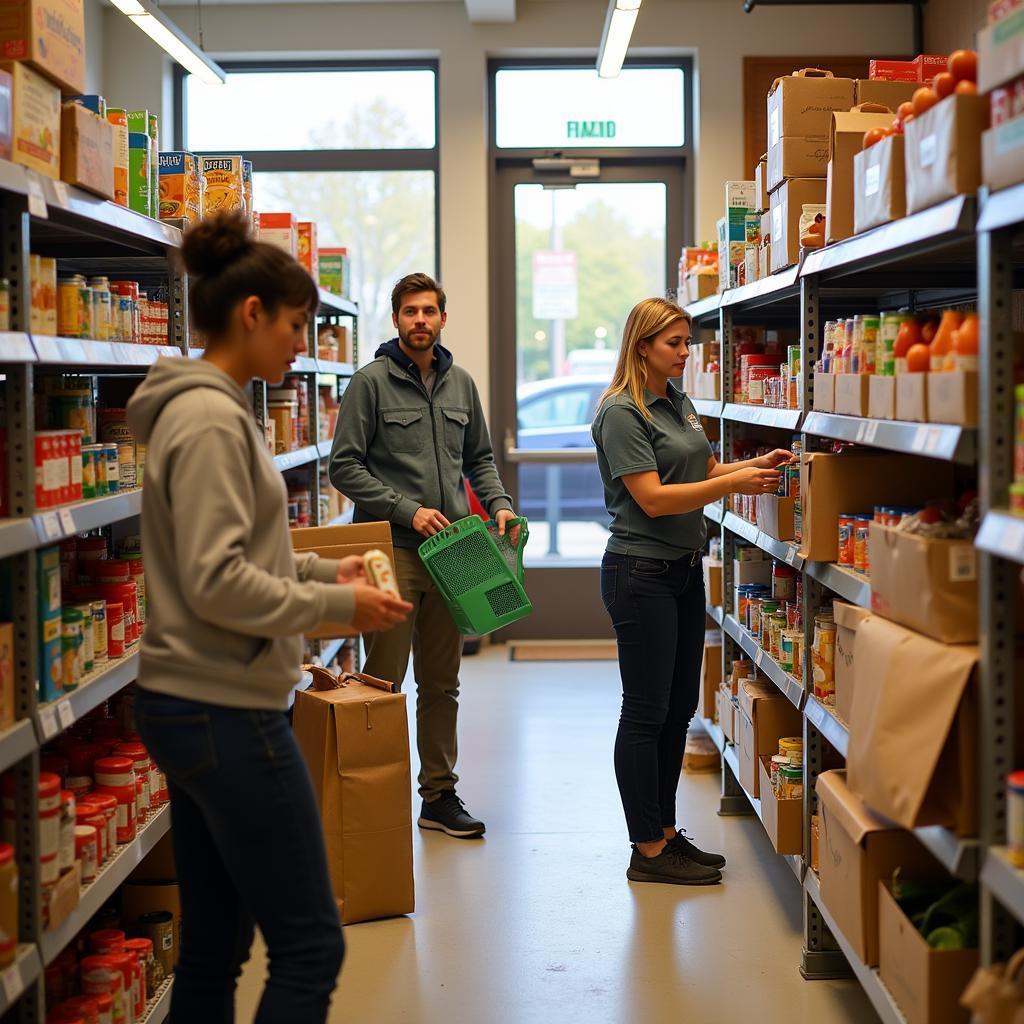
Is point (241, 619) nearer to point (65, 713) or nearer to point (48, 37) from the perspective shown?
point (65, 713)

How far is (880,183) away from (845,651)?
1084 millimetres

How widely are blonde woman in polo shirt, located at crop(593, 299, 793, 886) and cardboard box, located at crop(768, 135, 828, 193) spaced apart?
53 cm

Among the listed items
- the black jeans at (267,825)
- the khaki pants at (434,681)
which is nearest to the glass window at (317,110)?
the khaki pants at (434,681)

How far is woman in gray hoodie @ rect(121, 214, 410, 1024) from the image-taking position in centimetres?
205

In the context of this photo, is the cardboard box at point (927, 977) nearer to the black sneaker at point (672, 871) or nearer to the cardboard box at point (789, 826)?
the cardboard box at point (789, 826)

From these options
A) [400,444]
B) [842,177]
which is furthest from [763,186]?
[400,444]

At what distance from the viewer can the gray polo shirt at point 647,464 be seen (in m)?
3.79

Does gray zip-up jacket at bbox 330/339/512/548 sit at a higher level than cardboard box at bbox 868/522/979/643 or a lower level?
higher

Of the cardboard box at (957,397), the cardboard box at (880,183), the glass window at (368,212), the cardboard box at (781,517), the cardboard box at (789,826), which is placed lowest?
the cardboard box at (789,826)

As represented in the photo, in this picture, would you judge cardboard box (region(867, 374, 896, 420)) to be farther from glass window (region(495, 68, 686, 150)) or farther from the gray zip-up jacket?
glass window (region(495, 68, 686, 150))

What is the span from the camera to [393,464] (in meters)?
4.47

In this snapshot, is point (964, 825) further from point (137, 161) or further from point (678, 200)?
point (678, 200)

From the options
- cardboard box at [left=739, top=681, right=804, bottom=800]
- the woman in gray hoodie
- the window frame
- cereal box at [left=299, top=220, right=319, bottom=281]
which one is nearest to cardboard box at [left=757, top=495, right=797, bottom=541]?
cardboard box at [left=739, top=681, right=804, bottom=800]

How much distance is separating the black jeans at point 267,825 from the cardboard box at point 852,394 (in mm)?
1519
